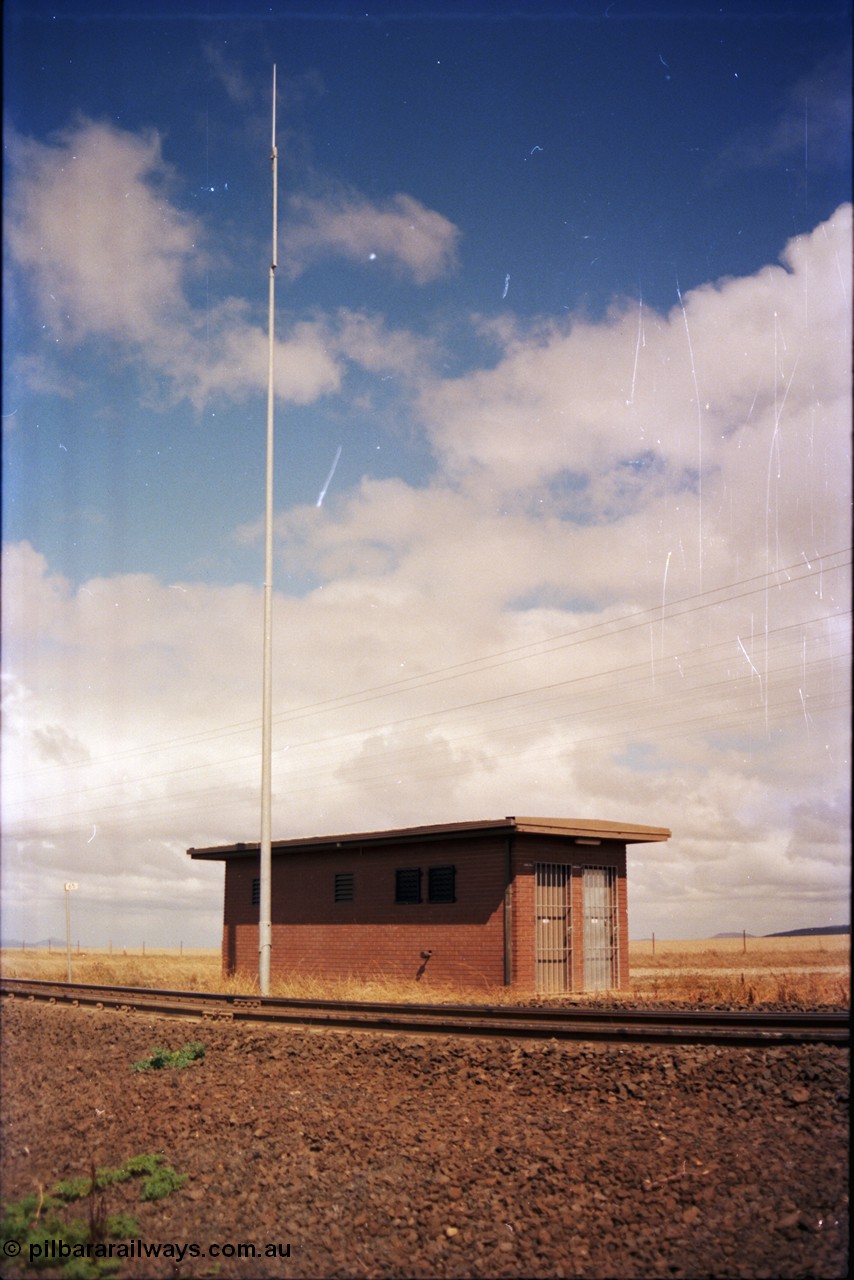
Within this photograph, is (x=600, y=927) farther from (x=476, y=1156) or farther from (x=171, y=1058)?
(x=476, y=1156)

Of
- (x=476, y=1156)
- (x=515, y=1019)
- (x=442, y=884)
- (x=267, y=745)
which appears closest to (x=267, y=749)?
(x=267, y=745)

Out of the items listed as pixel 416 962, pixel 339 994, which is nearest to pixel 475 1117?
pixel 339 994

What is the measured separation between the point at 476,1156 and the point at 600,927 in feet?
55.3

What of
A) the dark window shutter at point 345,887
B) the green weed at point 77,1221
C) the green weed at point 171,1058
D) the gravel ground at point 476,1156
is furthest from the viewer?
Result: the dark window shutter at point 345,887

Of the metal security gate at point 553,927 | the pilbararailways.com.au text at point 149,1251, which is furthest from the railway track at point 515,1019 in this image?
the metal security gate at point 553,927

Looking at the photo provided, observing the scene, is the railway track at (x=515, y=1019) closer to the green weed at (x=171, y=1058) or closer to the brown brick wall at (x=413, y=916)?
the green weed at (x=171, y=1058)

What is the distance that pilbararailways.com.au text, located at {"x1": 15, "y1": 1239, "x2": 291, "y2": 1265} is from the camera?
652cm

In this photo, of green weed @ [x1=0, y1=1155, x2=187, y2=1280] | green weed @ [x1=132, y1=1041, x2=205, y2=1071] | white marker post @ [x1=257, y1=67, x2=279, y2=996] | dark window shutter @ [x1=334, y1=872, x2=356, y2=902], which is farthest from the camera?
dark window shutter @ [x1=334, y1=872, x2=356, y2=902]

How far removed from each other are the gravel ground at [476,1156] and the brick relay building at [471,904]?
11.0m

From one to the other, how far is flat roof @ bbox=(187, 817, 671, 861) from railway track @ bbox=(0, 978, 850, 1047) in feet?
20.6

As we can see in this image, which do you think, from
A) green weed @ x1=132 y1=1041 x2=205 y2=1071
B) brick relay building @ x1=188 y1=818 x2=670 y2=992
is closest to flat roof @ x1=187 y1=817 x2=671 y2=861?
brick relay building @ x1=188 y1=818 x2=670 y2=992

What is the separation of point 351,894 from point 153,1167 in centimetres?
1791

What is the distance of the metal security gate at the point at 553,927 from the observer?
2230 centimetres

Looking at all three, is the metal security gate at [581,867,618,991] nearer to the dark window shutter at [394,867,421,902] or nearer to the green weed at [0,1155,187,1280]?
the dark window shutter at [394,867,421,902]
